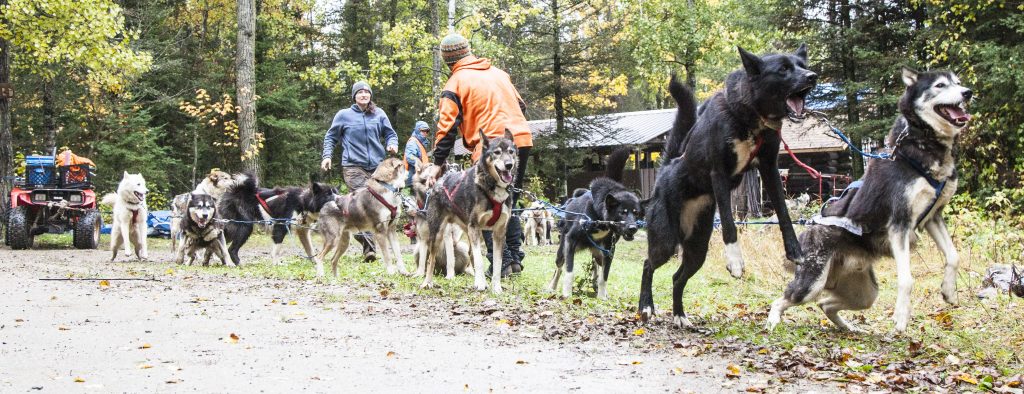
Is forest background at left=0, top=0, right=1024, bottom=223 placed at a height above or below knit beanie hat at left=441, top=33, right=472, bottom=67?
above

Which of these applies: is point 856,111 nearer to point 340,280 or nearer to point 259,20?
point 340,280

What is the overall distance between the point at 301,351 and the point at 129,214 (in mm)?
10292

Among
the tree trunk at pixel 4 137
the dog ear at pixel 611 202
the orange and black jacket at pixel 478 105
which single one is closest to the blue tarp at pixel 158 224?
the tree trunk at pixel 4 137

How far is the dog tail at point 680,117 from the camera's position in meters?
6.12

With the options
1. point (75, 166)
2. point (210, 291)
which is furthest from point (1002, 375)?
point (75, 166)

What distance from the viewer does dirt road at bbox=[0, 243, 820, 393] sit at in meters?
4.46

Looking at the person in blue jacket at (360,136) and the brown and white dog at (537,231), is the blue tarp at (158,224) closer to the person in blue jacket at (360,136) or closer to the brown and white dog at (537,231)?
the brown and white dog at (537,231)

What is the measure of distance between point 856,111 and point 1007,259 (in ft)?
34.7

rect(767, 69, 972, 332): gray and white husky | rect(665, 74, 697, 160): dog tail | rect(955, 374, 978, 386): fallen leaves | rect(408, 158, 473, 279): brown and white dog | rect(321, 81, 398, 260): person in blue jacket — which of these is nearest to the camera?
rect(955, 374, 978, 386): fallen leaves

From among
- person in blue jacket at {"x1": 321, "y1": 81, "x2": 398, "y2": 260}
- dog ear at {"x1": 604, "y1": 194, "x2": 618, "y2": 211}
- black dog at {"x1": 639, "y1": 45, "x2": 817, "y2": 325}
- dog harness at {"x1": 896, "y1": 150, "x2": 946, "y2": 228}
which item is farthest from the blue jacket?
dog harness at {"x1": 896, "y1": 150, "x2": 946, "y2": 228}

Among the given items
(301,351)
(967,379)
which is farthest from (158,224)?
(967,379)

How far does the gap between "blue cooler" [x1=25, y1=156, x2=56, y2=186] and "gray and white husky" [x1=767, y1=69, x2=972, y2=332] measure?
16740mm

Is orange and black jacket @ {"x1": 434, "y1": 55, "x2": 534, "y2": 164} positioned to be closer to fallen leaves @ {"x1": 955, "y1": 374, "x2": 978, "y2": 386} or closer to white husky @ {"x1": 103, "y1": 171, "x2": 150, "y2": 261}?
fallen leaves @ {"x1": 955, "y1": 374, "x2": 978, "y2": 386}

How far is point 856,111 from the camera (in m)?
19.2
